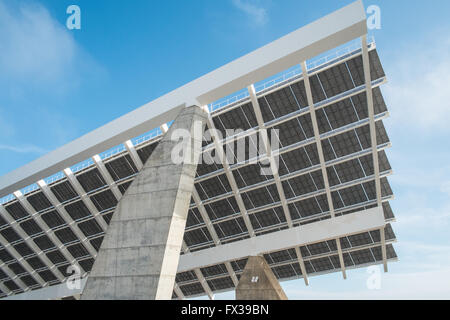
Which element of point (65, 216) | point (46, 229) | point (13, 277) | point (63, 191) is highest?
point (63, 191)

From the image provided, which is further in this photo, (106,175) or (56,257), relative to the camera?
(56,257)

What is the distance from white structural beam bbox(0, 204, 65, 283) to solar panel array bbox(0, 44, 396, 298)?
8cm

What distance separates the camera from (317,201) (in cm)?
2452

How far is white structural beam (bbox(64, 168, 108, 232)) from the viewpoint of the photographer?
2699cm

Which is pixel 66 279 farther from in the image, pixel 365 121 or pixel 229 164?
pixel 365 121

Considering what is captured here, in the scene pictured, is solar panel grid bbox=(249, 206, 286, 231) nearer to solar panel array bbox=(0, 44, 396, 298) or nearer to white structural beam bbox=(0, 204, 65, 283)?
solar panel array bbox=(0, 44, 396, 298)

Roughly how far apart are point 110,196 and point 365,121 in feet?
60.0

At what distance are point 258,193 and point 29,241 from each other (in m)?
21.9

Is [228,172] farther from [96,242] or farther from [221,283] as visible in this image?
[96,242]

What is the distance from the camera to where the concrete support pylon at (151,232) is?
1162 cm

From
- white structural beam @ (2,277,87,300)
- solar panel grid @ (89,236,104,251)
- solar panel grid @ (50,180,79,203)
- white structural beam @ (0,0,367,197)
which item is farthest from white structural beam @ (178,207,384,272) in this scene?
white structural beam @ (0,0,367,197)

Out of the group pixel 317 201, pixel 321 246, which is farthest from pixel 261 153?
pixel 321 246

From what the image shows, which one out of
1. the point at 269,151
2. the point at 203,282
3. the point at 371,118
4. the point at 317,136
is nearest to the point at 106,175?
the point at 269,151

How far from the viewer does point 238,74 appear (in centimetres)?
1634
